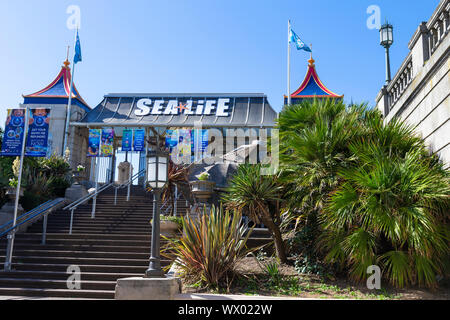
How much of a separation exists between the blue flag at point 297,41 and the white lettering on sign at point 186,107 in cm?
589

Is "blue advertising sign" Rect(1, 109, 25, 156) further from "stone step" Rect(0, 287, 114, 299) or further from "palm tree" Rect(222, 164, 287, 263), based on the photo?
"palm tree" Rect(222, 164, 287, 263)

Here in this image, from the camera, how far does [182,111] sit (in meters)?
25.8

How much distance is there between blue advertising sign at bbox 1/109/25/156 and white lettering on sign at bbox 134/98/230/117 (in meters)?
15.0

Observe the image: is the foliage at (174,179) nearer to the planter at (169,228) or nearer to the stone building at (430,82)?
the planter at (169,228)

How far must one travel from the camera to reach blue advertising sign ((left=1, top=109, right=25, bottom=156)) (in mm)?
10758

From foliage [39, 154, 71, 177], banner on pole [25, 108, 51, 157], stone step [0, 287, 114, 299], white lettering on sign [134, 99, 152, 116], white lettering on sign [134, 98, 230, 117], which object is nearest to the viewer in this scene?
stone step [0, 287, 114, 299]

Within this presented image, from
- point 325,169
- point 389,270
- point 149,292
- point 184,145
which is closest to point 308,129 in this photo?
point 325,169

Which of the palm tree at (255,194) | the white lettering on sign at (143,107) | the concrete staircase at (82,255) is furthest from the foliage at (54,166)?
the palm tree at (255,194)

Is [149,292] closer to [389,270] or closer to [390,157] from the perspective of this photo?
[389,270]

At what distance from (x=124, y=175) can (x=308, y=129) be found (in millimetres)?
18459

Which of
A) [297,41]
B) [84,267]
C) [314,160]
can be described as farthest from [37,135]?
[297,41]

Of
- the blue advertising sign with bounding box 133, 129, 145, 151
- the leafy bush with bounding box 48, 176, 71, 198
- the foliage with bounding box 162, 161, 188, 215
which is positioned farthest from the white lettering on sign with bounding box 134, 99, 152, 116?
the foliage with bounding box 162, 161, 188, 215

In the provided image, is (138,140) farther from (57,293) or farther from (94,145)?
(57,293)

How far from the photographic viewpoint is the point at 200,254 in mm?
7719
